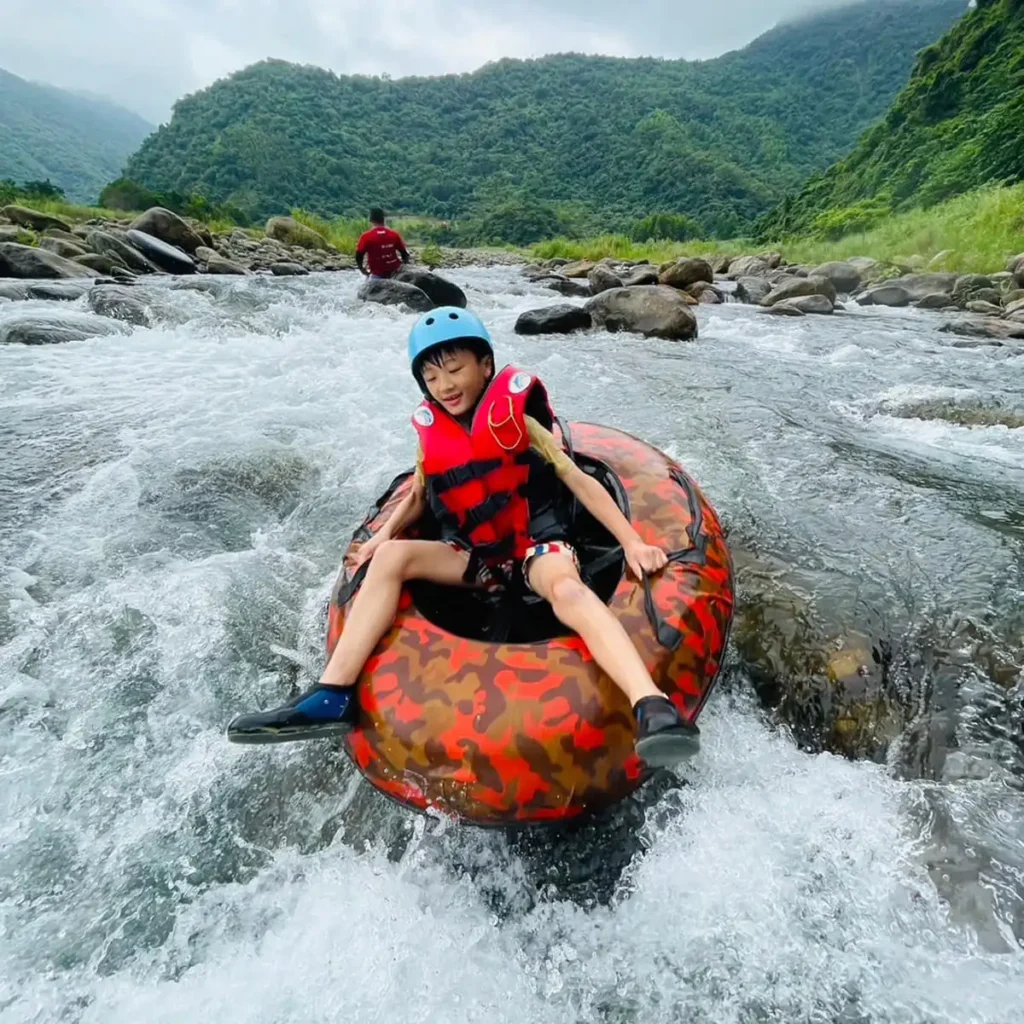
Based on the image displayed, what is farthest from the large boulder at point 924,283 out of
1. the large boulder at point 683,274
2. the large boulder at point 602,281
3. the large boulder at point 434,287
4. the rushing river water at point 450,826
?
the rushing river water at point 450,826

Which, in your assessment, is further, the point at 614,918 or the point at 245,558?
the point at 245,558

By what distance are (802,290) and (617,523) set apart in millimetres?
11750

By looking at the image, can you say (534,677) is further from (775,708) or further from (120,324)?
(120,324)

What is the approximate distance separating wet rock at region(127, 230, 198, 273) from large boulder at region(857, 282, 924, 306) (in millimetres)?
13061

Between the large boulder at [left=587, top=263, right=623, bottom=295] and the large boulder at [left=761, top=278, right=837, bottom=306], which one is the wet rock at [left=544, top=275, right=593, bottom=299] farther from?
the large boulder at [left=761, top=278, right=837, bottom=306]

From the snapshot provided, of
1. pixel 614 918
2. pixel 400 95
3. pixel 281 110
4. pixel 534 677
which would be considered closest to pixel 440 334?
pixel 534 677

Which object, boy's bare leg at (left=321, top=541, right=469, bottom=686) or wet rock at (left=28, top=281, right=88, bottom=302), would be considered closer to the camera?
boy's bare leg at (left=321, top=541, right=469, bottom=686)

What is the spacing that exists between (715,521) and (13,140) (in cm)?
A: 12487

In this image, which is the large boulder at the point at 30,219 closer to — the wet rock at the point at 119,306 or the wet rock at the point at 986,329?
the wet rock at the point at 119,306

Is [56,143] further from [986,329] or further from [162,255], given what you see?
[986,329]

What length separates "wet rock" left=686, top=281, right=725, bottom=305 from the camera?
1327cm

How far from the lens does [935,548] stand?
3.38m

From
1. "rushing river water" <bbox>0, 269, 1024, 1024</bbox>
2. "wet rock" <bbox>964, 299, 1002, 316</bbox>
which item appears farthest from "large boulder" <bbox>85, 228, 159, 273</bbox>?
"wet rock" <bbox>964, 299, 1002, 316</bbox>

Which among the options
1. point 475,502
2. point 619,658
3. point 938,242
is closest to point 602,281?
point 938,242
